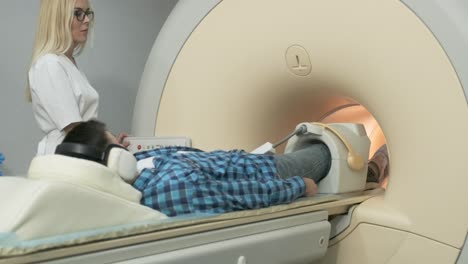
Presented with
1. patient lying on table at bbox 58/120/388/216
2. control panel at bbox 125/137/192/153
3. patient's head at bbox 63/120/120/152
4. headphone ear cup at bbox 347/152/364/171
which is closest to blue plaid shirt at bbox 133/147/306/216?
patient lying on table at bbox 58/120/388/216

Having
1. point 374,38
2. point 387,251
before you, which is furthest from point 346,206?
point 374,38

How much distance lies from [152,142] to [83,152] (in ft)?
2.74

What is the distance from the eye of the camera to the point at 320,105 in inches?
78.7

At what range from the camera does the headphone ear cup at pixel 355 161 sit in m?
1.68

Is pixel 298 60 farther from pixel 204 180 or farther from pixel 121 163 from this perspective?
pixel 121 163

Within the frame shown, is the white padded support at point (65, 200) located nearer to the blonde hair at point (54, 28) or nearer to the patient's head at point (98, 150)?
the patient's head at point (98, 150)

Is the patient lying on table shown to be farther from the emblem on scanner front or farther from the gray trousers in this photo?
the emblem on scanner front

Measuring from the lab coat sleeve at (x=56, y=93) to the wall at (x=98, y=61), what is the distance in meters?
0.43

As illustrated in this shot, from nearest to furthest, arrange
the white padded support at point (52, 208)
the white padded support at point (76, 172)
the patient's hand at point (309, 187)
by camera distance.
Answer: the white padded support at point (52, 208)
the white padded support at point (76, 172)
the patient's hand at point (309, 187)

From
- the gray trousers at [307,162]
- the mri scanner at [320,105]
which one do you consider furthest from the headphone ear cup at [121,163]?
the gray trousers at [307,162]

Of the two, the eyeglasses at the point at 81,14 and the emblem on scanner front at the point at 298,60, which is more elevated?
the eyeglasses at the point at 81,14

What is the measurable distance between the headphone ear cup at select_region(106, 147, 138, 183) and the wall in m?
1.19

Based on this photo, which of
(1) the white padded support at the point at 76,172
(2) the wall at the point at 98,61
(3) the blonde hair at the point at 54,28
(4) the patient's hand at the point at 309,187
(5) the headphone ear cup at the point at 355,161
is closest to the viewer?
(1) the white padded support at the point at 76,172

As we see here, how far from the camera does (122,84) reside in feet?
8.34
